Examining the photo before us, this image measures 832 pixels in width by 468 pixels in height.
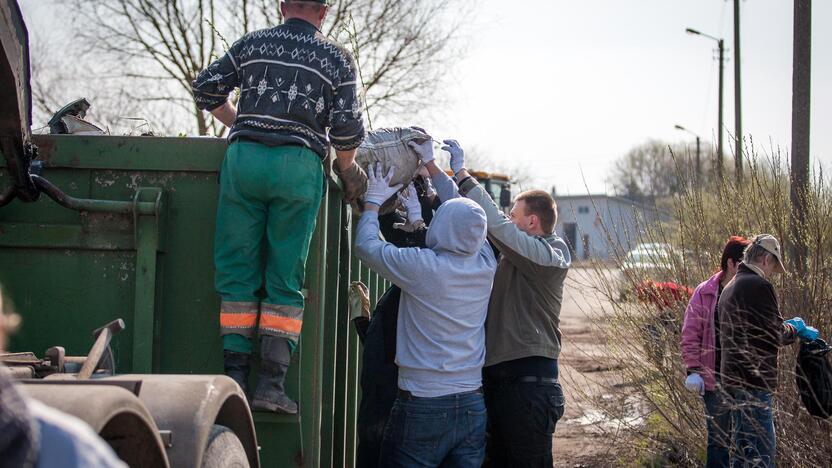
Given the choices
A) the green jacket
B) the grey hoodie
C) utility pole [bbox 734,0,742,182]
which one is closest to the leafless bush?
the green jacket

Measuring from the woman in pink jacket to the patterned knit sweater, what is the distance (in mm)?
3027

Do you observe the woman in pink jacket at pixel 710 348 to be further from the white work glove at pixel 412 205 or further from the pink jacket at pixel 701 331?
the white work glove at pixel 412 205

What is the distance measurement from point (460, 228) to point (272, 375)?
1073mm

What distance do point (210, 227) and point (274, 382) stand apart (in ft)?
2.09

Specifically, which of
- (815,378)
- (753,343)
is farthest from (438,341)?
(815,378)

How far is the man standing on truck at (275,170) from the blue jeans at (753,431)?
9.62ft

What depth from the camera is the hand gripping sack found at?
213 inches

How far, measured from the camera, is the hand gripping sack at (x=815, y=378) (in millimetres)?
5419

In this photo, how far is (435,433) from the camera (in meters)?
3.95

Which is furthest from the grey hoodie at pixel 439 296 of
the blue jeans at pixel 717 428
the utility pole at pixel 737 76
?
the utility pole at pixel 737 76

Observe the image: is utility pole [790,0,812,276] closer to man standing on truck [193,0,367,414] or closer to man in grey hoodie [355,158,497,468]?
man in grey hoodie [355,158,497,468]

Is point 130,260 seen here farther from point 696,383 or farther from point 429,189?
point 696,383

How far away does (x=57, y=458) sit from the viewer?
53.7 inches

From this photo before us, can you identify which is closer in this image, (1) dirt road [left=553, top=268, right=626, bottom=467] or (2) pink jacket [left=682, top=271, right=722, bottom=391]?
(2) pink jacket [left=682, top=271, right=722, bottom=391]
